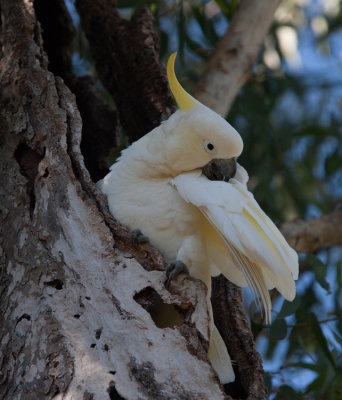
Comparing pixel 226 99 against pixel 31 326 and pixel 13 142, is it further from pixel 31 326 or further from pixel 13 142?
pixel 31 326

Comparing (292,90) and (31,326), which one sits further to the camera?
(292,90)

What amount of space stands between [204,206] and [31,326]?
2.17 feet

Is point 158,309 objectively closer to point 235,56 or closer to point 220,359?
point 220,359

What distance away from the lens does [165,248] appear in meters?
2.04

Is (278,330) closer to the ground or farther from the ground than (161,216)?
closer to the ground

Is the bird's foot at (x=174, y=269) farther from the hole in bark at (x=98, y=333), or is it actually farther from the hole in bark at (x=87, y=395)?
the hole in bark at (x=87, y=395)

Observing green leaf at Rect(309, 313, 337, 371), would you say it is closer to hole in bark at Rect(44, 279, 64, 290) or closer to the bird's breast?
the bird's breast

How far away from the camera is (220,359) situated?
1997 millimetres

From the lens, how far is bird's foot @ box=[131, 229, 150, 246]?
190 cm

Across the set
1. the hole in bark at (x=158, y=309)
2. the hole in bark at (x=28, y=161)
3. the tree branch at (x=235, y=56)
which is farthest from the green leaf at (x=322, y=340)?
the hole in bark at (x=28, y=161)

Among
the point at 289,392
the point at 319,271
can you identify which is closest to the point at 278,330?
the point at 289,392

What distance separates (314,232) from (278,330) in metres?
0.77

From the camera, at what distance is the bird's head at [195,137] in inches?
82.2

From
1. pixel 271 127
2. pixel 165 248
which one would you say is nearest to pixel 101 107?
pixel 165 248
